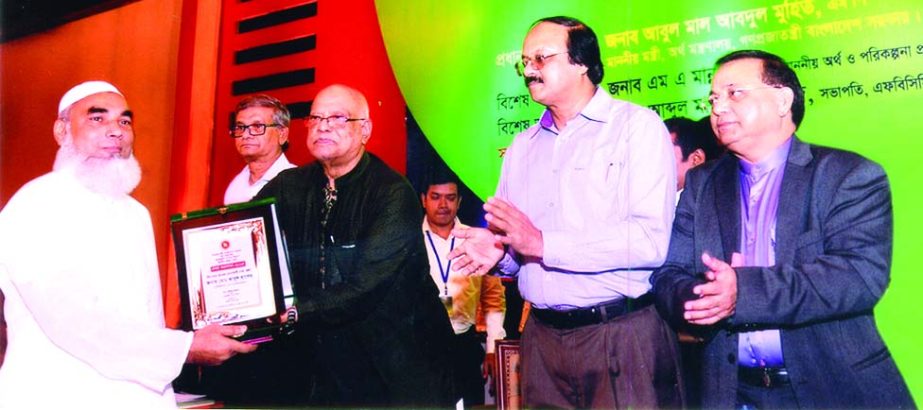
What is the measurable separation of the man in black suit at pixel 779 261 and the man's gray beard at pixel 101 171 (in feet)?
7.86

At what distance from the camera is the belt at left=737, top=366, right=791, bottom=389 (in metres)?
2.65

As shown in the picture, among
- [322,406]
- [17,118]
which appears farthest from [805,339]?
[17,118]

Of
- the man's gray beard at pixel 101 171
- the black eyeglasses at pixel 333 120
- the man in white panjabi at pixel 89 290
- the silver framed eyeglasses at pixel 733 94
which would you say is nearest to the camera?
the silver framed eyeglasses at pixel 733 94

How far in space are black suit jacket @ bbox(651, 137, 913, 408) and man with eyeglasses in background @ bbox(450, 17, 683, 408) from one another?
292mm

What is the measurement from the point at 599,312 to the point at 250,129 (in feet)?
6.22

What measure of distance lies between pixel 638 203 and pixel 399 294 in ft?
3.46

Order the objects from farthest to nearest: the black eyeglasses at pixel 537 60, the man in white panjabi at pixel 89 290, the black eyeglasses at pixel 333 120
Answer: the black eyeglasses at pixel 333 120, the man in white panjabi at pixel 89 290, the black eyeglasses at pixel 537 60

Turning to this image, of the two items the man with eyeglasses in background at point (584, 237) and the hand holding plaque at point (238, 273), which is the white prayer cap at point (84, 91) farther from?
the man with eyeglasses in background at point (584, 237)

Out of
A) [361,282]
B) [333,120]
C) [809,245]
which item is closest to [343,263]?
[361,282]

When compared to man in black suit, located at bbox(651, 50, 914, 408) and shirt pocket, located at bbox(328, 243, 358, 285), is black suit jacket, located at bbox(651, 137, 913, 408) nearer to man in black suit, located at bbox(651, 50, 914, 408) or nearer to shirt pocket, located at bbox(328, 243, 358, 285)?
man in black suit, located at bbox(651, 50, 914, 408)

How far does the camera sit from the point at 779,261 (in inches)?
107

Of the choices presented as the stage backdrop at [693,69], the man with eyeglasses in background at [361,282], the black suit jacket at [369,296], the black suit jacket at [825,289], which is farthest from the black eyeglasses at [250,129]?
the black suit jacket at [825,289]

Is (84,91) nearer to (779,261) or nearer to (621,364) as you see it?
(621,364)

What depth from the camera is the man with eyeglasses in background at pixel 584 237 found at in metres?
2.86
